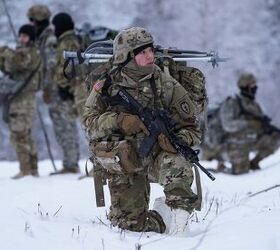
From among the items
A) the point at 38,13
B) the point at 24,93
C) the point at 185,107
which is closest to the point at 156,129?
the point at 185,107

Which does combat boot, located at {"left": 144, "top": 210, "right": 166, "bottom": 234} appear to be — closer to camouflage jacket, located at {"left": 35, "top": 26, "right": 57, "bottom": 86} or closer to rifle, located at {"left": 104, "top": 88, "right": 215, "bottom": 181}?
rifle, located at {"left": 104, "top": 88, "right": 215, "bottom": 181}

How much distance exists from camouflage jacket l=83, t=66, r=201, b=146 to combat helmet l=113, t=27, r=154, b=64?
0.15m

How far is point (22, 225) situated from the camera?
4.66 meters

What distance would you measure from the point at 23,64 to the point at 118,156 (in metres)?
4.78

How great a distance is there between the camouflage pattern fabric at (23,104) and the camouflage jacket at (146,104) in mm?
4435

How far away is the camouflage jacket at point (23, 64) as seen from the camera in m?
9.47

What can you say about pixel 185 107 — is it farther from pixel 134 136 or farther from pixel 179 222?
pixel 179 222

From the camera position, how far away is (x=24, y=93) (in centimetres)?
969

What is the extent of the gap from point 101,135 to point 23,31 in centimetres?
472

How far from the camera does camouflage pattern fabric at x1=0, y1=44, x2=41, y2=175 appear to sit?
9.58 metres

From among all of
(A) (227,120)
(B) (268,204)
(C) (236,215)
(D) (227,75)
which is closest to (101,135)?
(C) (236,215)

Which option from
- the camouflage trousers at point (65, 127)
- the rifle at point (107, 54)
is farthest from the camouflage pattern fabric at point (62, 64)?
the rifle at point (107, 54)

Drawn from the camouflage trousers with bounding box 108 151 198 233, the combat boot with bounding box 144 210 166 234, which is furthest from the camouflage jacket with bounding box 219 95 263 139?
the combat boot with bounding box 144 210 166 234

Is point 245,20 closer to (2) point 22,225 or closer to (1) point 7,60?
(1) point 7,60
